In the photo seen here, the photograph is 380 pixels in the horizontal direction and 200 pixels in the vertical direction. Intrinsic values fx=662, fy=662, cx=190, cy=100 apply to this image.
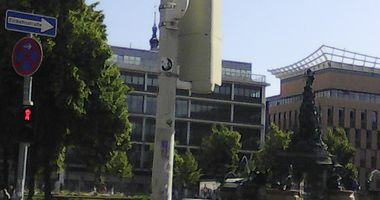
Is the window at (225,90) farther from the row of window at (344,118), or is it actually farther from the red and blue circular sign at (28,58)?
the red and blue circular sign at (28,58)

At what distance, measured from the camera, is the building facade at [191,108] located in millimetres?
107062

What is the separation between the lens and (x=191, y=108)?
110250 millimetres

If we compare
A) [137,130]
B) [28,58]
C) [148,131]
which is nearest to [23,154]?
[28,58]

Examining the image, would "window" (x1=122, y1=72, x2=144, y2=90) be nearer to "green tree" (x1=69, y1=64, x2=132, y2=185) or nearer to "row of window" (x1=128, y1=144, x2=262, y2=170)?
"row of window" (x1=128, y1=144, x2=262, y2=170)

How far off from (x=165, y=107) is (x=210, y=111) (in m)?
95.7

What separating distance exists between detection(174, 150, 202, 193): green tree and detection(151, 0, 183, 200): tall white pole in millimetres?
72930

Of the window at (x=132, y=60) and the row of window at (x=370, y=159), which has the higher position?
the window at (x=132, y=60)

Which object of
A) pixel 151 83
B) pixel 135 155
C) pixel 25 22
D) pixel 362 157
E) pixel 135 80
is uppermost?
pixel 135 80

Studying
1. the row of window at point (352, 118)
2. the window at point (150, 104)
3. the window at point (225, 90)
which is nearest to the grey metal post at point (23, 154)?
the window at point (150, 104)

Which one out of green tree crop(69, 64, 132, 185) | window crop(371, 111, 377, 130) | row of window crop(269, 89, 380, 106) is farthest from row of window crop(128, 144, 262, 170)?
green tree crop(69, 64, 132, 185)

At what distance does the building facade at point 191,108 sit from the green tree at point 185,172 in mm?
13689

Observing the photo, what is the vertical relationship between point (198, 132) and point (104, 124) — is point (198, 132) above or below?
above

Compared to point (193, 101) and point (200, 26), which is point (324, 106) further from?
point (200, 26)

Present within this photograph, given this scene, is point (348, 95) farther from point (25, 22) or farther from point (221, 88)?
point (25, 22)
